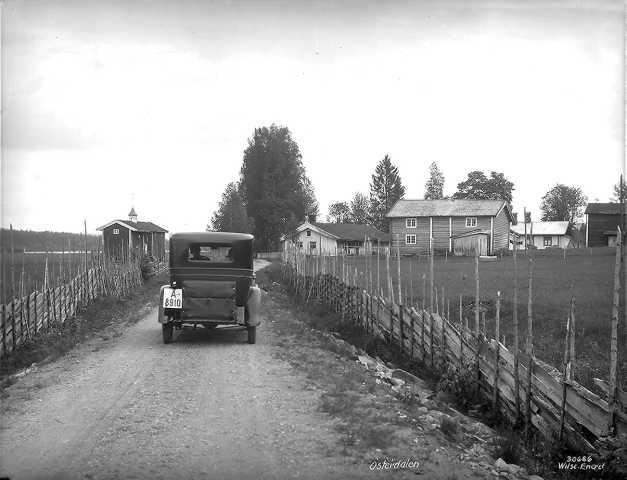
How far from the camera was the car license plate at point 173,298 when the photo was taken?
10.7 m

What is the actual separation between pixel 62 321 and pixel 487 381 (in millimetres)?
9258

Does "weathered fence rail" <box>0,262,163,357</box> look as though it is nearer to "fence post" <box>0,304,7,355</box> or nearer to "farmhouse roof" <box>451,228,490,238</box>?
"fence post" <box>0,304,7,355</box>

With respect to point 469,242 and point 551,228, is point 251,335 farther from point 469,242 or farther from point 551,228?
point 551,228

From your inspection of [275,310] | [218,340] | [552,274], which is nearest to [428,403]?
[218,340]

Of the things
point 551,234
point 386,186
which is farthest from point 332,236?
point 551,234

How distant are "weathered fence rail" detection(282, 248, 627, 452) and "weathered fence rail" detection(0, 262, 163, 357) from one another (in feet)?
21.9

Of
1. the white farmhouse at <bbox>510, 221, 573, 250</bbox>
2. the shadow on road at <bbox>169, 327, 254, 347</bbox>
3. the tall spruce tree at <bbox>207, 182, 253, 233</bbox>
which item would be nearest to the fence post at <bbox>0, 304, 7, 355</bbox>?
the shadow on road at <bbox>169, 327, 254, 347</bbox>

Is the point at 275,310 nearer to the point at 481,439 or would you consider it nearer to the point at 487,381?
the point at 487,381

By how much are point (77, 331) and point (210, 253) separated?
3413 millimetres

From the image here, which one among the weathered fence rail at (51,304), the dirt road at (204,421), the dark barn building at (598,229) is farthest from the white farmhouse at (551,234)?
the dirt road at (204,421)

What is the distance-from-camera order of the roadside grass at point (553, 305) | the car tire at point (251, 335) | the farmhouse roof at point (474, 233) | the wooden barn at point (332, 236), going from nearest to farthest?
the roadside grass at point (553, 305) < the car tire at point (251, 335) < the farmhouse roof at point (474, 233) < the wooden barn at point (332, 236)

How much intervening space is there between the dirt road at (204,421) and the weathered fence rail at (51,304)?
3.31ft

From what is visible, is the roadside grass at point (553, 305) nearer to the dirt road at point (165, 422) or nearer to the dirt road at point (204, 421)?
the dirt road at point (204, 421)

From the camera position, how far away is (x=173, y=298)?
10.7 metres
